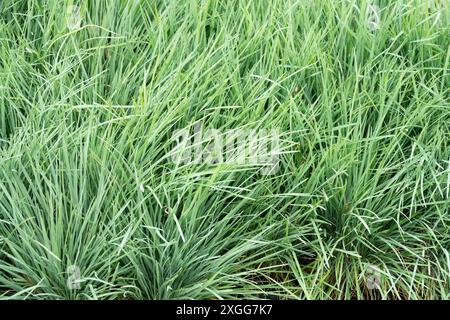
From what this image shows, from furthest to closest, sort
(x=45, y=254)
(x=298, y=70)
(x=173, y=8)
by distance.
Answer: (x=173, y=8)
(x=298, y=70)
(x=45, y=254)

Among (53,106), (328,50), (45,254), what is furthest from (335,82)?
(45,254)

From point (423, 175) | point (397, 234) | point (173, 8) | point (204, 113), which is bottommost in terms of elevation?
point (397, 234)

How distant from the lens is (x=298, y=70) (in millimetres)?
2348

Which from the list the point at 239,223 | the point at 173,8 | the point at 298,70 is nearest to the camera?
the point at 239,223

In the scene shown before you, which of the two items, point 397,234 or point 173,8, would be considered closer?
point 397,234

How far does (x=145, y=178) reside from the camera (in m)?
2.13

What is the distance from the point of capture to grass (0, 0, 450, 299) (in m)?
2.07

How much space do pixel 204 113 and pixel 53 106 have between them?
0.43 meters

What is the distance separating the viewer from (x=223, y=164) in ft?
6.94

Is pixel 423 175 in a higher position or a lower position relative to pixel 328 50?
lower

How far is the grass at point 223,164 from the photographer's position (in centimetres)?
207

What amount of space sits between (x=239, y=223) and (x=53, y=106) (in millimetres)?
627

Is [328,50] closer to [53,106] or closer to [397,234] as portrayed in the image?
[397,234]

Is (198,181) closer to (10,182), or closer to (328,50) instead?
(10,182)
